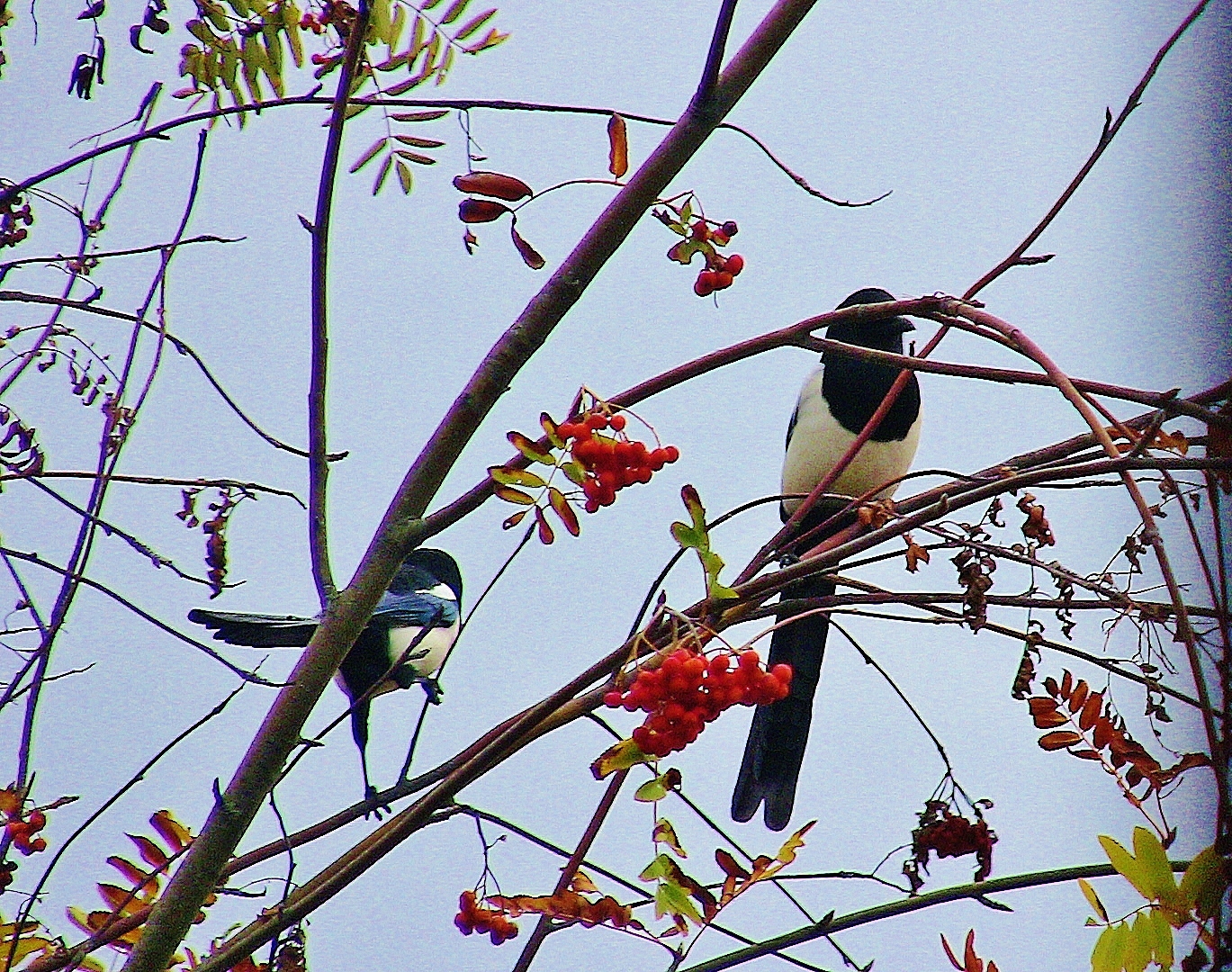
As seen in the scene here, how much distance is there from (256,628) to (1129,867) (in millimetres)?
1354

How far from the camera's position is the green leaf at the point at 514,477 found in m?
0.87

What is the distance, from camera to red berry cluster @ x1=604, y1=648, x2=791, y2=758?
31.4 inches

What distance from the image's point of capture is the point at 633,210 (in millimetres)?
856

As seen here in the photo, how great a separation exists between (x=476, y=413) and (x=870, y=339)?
4.39 ft

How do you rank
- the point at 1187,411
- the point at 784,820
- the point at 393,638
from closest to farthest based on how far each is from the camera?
the point at 1187,411, the point at 784,820, the point at 393,638

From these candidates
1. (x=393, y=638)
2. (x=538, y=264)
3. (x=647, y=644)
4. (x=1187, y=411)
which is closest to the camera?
(x=1187, y=411)

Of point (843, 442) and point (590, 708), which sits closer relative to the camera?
point (590, 708)

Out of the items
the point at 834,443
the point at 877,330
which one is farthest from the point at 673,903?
the point at 877,330

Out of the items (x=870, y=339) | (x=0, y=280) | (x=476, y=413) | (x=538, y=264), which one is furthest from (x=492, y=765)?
(x=870, y=339)

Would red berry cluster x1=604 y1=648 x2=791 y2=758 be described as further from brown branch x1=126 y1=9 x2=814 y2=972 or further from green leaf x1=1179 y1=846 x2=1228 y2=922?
green leaf x1=1179 y1=846 x2=1228 y2=922

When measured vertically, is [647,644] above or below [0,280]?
below

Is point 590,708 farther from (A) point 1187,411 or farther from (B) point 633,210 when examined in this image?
(A) point 1187,411

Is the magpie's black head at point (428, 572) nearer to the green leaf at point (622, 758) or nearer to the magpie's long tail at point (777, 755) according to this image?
the magpie's long tail at point (777, 755)

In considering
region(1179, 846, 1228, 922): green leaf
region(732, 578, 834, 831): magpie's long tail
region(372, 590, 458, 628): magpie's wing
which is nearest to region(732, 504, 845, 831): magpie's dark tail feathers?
region(732, 578, 834, 831): magpie's long tail
